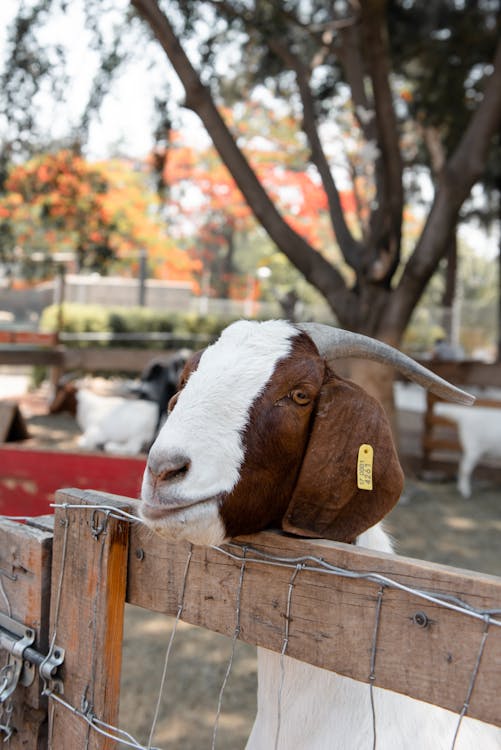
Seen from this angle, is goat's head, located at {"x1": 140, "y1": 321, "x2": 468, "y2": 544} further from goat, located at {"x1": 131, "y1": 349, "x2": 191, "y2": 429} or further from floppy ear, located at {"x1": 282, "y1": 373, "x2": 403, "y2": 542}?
goat, located at {"x1": 131, "y1": 349, "x2": 191, "y2": 429}

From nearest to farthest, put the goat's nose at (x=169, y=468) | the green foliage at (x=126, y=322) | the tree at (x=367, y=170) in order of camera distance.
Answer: the goat's nose at (x=169, y=468) → the tree at (x=367, y=170) → the green foliage at (x=126, y=322)

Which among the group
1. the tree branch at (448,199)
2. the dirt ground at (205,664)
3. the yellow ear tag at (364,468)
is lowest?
the dirt ground at (205,664)

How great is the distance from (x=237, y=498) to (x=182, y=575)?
0.24m

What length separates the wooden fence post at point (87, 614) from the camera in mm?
1678

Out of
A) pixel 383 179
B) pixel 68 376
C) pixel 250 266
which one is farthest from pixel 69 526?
pixel 250 266

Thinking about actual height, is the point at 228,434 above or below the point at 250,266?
below

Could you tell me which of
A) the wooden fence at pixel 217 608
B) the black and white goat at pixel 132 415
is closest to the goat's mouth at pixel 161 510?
the wooden fence at pixel 217 608

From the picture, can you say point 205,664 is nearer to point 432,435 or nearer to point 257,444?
point 257,444

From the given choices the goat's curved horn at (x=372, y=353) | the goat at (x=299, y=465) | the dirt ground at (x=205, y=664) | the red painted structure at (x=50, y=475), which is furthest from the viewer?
the red painted structure at (x=50, y=475)

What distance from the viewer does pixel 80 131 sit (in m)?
9.30

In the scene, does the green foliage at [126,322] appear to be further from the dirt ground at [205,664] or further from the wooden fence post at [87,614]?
the wooden fence post at [87,614]

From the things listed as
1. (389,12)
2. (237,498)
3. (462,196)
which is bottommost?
(237,498)

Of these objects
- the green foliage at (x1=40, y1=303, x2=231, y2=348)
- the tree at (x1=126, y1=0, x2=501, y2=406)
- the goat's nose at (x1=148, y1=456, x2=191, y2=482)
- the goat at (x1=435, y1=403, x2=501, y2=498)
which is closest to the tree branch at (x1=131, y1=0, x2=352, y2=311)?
the tree at (x1=126, y1=0, x2=501, y2=406)

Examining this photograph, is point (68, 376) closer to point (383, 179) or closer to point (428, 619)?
point (383, 179)
